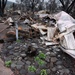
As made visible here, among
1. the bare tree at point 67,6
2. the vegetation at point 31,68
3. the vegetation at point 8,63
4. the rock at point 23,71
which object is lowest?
the rock at point 23,71

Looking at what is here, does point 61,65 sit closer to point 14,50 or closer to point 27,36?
point 14,50

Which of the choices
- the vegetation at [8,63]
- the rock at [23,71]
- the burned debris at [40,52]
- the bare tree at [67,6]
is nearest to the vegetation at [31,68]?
the burned debris at [40,52]

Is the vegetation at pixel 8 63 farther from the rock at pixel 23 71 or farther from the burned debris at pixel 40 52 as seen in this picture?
the rock at pixel 23 71

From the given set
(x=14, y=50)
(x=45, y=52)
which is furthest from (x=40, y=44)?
(x=14, y=50)

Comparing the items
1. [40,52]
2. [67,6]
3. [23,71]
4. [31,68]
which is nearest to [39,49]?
[40,52]

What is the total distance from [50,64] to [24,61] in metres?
0.61

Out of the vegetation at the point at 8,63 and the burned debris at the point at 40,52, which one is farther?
the vegetation at the point at 8,63

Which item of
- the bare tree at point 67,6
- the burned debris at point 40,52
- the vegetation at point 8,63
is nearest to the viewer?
the burned debris at point 40,52

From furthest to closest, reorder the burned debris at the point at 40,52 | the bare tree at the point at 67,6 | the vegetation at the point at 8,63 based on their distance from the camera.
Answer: the bare tree at the point at 67,6
the vegetation at the point at 8,63
the burned debris at the point at 40,52

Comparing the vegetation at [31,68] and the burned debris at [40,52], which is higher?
the burned debris at [40,52]

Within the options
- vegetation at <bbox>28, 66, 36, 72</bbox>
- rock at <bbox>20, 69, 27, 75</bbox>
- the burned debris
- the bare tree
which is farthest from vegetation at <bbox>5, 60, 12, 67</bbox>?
Answer: the bare tree

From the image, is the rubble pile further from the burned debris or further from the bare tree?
the bare tree

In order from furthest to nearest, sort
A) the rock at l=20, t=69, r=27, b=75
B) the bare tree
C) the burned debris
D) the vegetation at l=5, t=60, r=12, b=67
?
1. the bare tree
2. the vegetation at l=5, t=60, r=12, b=67
3. the burned debris
4. the rock at l=20, t=69, r=27, b=75

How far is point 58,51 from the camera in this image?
367cm
